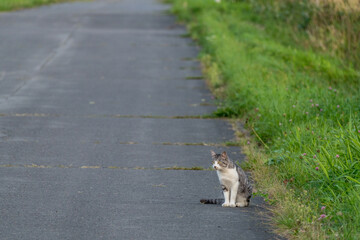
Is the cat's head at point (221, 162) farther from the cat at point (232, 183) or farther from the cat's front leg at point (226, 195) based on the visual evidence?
the cat's front leg at point (226, 195)

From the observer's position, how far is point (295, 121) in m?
10.3

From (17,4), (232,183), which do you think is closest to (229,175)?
(232,183)

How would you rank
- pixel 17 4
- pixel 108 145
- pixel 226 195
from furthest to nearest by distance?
1. pixel 17 4
2. pixel 108 145
3. pixel 226 195

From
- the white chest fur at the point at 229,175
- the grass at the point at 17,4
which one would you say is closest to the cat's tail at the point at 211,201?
the white chest fur at the point at 229,175

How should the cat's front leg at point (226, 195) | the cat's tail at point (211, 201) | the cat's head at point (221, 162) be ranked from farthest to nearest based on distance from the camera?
the cat's tail at point (211, 201) < the cat's front leg at point (226, 195) < the cat's head at point (221, 162)

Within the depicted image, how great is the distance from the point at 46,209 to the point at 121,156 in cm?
251

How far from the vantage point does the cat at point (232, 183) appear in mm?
7285

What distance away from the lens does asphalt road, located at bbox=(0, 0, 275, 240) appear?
681 centimetres

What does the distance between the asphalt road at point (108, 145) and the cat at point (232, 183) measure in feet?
0.33

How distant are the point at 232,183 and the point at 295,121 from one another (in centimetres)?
324

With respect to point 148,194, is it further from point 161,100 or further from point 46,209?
point 161,100

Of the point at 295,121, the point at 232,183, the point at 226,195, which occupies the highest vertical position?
the point at 232,183

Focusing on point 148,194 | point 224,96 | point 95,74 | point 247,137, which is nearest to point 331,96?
point 247,137

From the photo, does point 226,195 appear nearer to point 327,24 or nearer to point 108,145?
point 108,145
